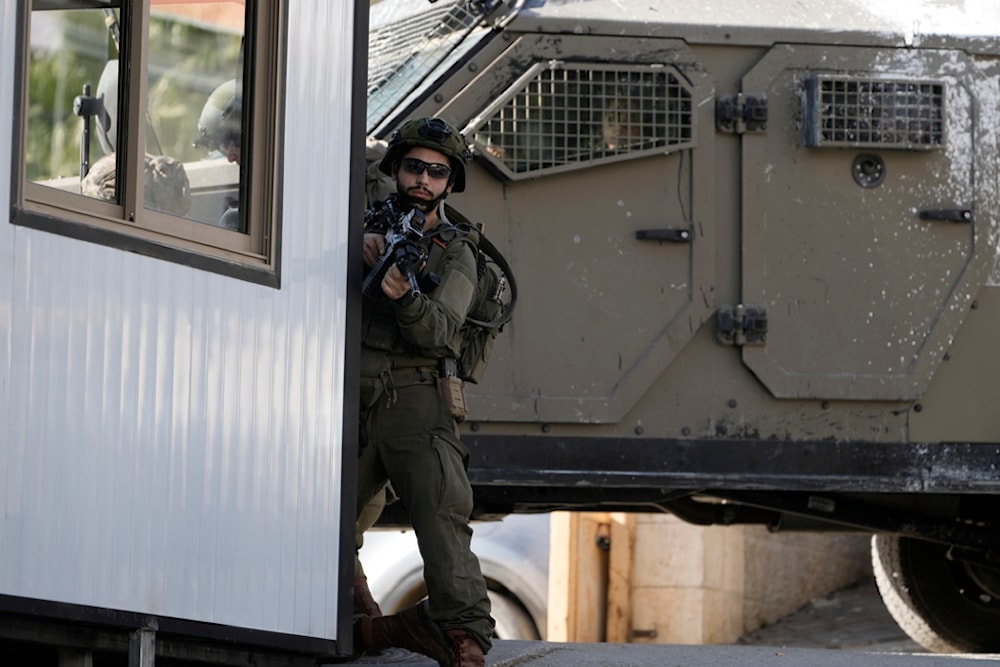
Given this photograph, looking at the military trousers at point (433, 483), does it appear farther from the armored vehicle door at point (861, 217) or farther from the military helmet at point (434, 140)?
the armored vehicle door at point (861, 217)

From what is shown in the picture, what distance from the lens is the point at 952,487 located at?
6887mm

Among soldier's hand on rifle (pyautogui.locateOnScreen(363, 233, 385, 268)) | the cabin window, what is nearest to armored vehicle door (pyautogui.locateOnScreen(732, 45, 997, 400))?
soldier's hand on rifle (pyautogui.locateOnScreen(363, 233, 385, 268))

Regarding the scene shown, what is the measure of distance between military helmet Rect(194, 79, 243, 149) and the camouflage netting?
12 cm

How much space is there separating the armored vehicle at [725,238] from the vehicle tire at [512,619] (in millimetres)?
2623

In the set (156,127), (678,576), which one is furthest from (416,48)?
(678,576)

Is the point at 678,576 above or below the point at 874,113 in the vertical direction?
below

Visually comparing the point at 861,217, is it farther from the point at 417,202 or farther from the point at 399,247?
the point at 399,247

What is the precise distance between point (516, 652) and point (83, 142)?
2.38m

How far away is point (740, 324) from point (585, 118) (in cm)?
94

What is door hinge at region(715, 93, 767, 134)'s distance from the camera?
6.82m

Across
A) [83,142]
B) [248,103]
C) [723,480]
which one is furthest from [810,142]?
[83,142]

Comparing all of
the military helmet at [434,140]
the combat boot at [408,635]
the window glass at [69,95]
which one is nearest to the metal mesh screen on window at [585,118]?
the military helmet at [434,140]

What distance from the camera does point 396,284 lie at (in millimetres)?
4941

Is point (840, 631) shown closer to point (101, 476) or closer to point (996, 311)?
point (996, 311)
